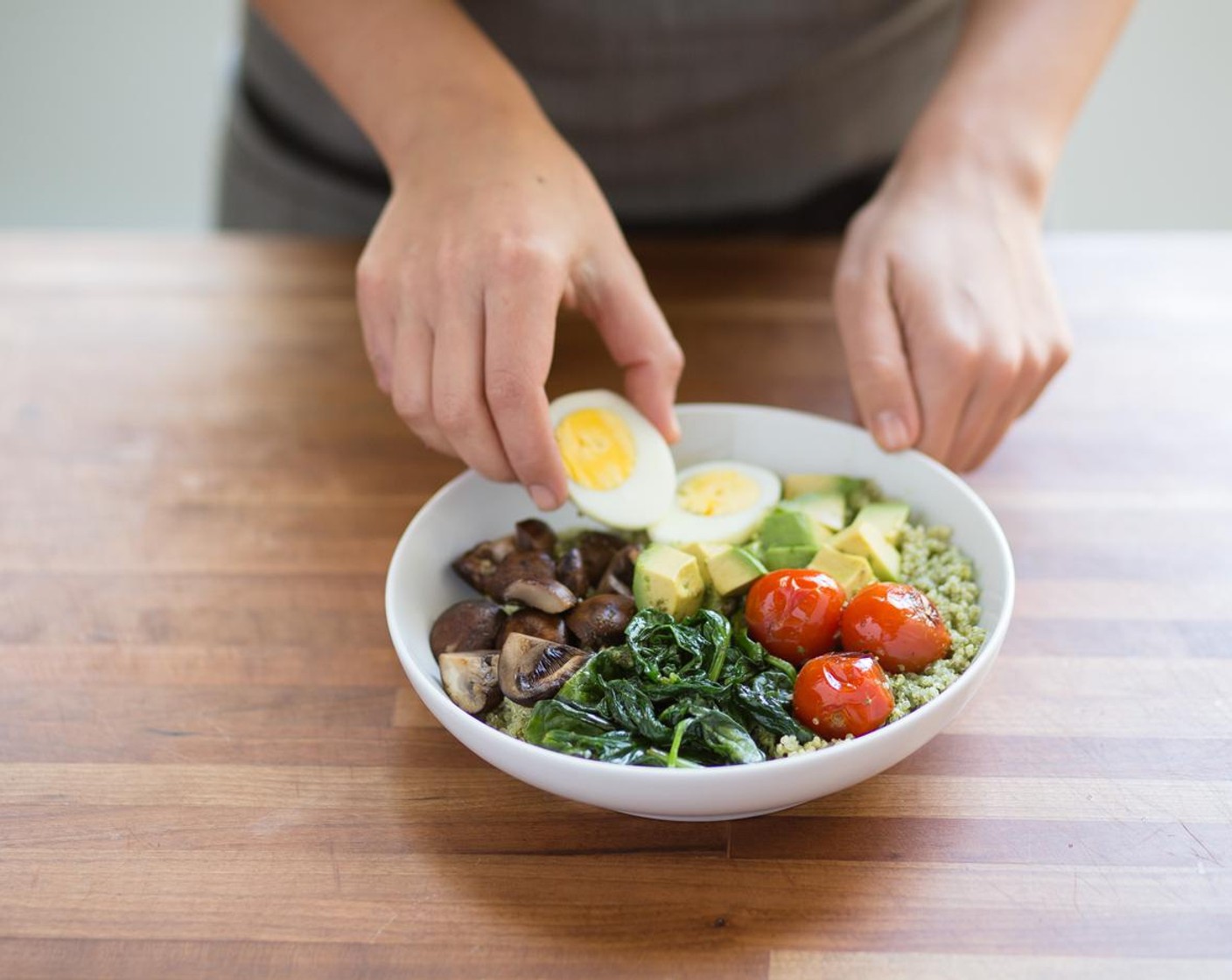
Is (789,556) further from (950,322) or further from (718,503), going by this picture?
(950,322)

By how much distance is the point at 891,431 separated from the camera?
1708 mm

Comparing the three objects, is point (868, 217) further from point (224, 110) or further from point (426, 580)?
point (224, 110)

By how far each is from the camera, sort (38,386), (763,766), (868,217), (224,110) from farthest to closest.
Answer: (224,110) < (38,386) < (868,217) < (763,766)

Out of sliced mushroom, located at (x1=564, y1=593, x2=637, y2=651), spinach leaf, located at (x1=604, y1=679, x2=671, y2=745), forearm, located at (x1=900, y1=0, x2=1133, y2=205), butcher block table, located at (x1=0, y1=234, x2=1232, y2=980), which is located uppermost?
forearm, located at (x1=900, y1=0, x2=1133, y2=205)

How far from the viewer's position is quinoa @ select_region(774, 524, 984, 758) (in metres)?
1.33

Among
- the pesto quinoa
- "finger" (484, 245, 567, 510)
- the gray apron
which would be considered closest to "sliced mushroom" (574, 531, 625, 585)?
the pesto quinoa

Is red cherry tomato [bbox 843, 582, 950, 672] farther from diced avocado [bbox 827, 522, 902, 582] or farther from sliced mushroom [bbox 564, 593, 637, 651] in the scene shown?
sliced mushroom [bbox 564, 593, 637, 651]

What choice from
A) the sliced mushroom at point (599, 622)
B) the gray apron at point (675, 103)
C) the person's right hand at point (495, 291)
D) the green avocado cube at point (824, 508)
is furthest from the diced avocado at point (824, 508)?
the gray apron at point (675, 103)

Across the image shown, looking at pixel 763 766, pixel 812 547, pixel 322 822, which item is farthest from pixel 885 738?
pixel 322 822

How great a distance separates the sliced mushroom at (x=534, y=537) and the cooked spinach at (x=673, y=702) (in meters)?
0.22

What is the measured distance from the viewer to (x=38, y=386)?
2227 millimetres

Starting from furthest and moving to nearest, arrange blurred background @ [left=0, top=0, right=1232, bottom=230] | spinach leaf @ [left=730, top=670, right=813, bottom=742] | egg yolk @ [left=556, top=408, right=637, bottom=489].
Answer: blurred background @ [left=0, top=0, right=1232, bottom=230] < egg yolk @ [left=556, top=408, right=637, bottom=489] < spinach leaf @ [left=730, top=670, right=813, bottom=742]

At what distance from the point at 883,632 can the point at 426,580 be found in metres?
0.58

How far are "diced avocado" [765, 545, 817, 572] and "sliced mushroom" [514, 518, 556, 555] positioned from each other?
0.28 m
